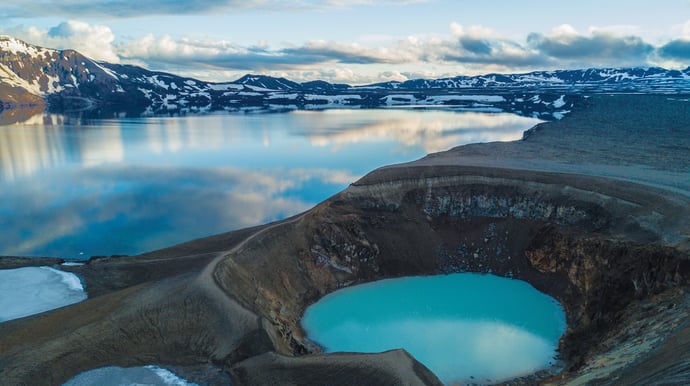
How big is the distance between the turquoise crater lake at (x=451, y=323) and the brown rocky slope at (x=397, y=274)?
154 centimetres

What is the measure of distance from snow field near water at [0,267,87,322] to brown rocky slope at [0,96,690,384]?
1.37 metres

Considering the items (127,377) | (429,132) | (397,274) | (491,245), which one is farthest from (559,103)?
(127,377)

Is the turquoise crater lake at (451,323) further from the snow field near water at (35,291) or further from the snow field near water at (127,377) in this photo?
the snow field near water at (35,291)

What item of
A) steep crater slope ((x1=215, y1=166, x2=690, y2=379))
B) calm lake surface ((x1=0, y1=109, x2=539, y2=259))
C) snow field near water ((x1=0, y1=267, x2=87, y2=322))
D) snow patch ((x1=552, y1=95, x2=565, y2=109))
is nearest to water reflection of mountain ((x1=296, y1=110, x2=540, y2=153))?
calm lake surface ((x1=0, y1=109, x2=539, y2=259))

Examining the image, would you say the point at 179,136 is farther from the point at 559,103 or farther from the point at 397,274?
the point at 559,103

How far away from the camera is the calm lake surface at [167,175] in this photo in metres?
48.4

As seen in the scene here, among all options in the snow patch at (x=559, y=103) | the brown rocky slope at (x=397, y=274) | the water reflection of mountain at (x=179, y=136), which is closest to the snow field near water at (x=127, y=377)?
the brown rocky slope at (x=397, y=274)

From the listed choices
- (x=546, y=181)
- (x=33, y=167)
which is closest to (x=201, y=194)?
(x=33, y=167)

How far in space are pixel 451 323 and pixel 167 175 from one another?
2128 inches

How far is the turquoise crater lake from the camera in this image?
28281 mm

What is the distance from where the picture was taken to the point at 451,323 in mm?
33250

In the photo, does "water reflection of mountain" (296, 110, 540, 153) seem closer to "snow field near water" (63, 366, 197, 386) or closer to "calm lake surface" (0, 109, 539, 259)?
"calm lake surface" (0, 109, 539, 259)

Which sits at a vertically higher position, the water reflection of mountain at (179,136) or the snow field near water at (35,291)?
the water reflection of mountain at (179,136)

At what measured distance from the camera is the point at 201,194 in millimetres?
61781
